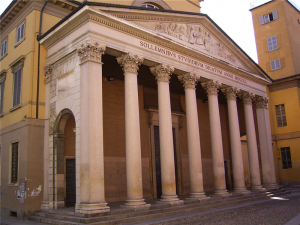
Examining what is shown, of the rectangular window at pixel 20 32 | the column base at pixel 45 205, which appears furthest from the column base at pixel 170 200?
the rectangular window at pixel 20 32

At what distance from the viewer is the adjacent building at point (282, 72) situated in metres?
27.5

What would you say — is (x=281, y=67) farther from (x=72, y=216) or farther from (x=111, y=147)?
(x=72, y=216)

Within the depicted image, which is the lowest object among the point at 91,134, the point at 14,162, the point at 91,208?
the point at 91,208

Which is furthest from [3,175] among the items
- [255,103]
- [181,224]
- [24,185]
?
[255,103]

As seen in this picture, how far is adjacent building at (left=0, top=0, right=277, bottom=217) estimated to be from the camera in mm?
12531

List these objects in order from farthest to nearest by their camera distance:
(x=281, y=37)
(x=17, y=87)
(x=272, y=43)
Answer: (x=272, y=43) < (x=281, y=37) < (x=17, y=87)

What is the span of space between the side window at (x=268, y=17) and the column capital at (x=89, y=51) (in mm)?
23395

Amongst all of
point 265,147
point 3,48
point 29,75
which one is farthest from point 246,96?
point 3,48

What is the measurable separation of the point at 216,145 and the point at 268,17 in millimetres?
19091

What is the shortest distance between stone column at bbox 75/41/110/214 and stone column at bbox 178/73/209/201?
5764mm

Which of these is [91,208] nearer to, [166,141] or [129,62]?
[166,141]

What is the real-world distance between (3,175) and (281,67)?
25256mm

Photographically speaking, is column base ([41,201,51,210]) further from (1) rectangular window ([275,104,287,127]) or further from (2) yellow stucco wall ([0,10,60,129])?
(1) rectangular window ([275,104,287,127])

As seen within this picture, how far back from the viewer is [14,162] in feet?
50.2
